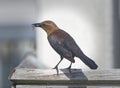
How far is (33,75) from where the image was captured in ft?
3.61

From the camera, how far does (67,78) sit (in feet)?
3.53

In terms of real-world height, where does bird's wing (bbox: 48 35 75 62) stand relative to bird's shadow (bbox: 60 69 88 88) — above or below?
above

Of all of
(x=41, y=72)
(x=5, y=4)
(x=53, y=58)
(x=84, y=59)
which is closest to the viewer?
(x=84, y=59)

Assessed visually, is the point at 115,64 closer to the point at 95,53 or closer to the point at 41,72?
the point at 95,53

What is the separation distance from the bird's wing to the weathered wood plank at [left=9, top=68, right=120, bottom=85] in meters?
0.07

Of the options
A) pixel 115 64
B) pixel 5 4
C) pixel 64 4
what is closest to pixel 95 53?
pixel 115 64

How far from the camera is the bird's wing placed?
1.02 metres

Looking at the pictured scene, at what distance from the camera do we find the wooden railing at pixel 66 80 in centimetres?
107

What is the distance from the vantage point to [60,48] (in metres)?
1.03

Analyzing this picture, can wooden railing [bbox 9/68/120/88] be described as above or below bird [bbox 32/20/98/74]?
below

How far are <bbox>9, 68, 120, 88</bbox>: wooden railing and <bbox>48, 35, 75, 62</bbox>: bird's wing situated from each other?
0.07 metres

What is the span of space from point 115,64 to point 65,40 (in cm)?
123

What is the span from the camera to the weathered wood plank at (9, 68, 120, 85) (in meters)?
1.07

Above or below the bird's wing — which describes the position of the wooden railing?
below
